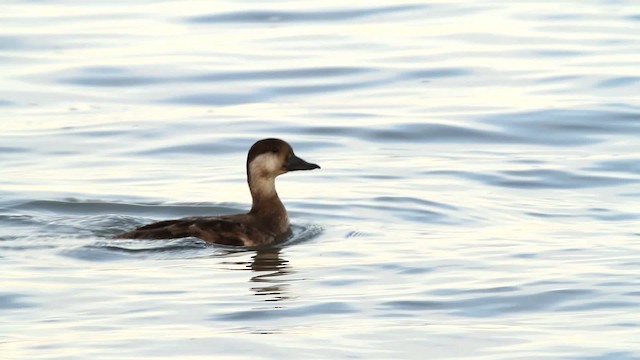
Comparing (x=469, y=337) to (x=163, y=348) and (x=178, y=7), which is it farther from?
(x=178, y=7)

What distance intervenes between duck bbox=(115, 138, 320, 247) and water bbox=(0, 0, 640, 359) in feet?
0.37

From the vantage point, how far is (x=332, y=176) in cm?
1791

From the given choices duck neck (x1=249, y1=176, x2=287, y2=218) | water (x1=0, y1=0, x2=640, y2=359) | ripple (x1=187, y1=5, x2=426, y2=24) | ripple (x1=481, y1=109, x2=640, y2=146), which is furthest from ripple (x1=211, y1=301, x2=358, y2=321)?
ripple (x1=187, y1=5, x2=426, y2=24)

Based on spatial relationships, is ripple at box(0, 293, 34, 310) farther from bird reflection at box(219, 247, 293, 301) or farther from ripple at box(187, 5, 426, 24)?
ripple at box(187, 5, 426, 24)

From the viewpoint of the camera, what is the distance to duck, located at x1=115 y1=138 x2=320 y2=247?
1436 cm

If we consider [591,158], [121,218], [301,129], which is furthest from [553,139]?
[121,218]

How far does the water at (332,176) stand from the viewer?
1150 cm

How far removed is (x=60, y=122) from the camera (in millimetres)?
20828

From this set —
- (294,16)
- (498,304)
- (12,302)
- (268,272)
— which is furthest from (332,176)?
(294,16)

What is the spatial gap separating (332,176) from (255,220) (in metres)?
2.89

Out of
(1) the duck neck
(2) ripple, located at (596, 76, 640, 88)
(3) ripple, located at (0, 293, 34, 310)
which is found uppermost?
(2) ripple, located at (596, 76, 640, 88)

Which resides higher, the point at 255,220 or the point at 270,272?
the point at 255,220

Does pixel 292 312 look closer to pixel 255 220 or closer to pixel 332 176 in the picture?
pixel 255 220

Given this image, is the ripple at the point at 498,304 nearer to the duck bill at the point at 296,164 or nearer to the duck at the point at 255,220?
the duck at the point at 255,220
